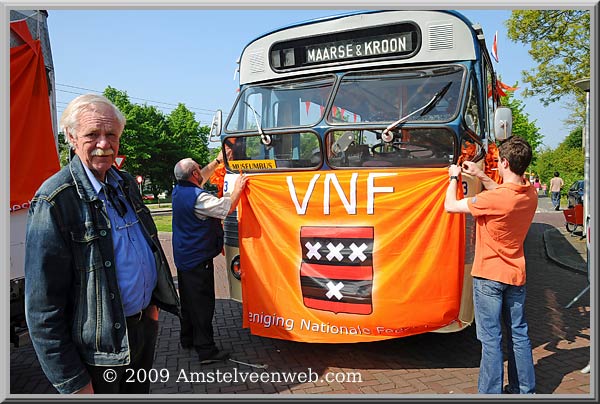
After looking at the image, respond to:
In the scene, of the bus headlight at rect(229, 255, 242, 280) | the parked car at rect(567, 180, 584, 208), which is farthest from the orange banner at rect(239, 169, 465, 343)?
the parked car at rect(567, 180, 584, 208)

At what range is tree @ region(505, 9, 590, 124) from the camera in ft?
27.1

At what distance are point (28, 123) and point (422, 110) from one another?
3.76 meters

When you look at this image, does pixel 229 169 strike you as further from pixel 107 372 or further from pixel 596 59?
pixel 596 59

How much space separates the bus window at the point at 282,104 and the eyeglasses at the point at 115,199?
253 cm

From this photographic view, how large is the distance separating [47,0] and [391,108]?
3.08 meters

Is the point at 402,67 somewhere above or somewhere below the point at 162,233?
above

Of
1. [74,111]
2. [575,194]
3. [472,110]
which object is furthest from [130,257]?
[575,194]

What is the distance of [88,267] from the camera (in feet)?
7.57

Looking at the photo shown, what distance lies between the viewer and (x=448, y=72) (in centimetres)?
444

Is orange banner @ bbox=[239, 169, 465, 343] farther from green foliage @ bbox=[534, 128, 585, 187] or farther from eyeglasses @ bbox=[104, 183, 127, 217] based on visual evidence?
green foliage @ bbox=[534, 128, 585, 187]

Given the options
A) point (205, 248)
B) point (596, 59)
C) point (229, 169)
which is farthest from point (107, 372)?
point (596, 59)

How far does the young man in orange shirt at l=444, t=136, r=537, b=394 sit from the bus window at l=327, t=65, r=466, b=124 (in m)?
0.80

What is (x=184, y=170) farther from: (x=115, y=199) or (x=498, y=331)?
(x=498, y=331)

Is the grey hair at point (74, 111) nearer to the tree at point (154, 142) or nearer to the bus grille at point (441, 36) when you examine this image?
A: the bus grille at point (441, 36)
